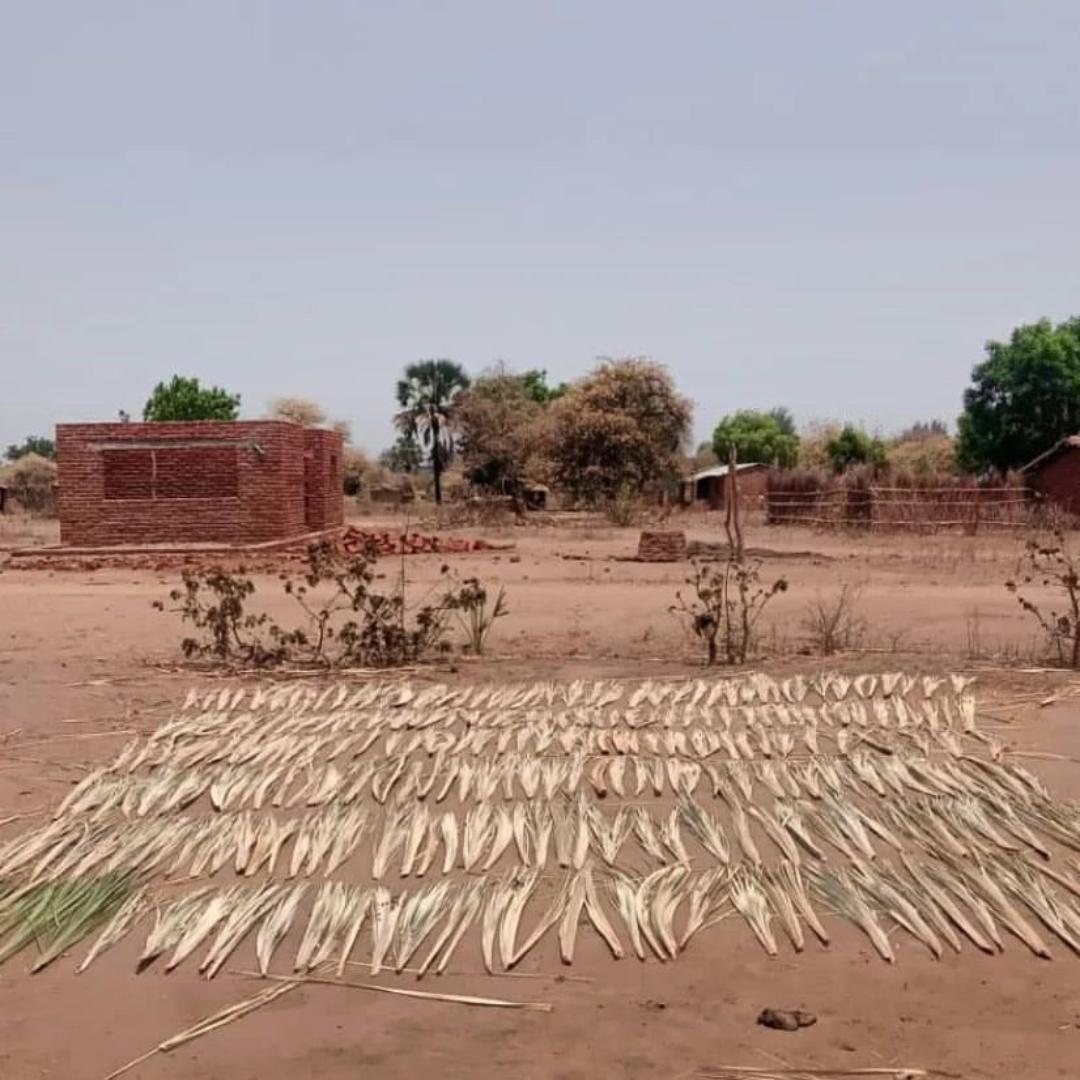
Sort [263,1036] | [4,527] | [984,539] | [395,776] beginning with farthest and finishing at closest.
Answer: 1. [4,527]
2. [984,539]
3. [395,776]
4. [263,1036]

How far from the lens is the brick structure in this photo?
19.4 metres

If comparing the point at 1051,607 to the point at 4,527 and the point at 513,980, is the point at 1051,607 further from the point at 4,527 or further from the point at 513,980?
the point at 4,527

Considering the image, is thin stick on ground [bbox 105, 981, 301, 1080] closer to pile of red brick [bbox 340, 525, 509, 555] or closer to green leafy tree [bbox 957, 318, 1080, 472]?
pile of red brick [bbox 340, 525, 509, 555]

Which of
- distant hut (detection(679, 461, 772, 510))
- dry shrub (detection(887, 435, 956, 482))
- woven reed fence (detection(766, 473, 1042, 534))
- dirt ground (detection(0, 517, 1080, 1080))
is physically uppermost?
dry shrub (detection(887, 435, 956, 482))

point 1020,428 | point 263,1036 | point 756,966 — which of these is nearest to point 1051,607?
point 756,966

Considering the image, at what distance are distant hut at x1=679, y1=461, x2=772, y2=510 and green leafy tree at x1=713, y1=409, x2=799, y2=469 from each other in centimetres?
694

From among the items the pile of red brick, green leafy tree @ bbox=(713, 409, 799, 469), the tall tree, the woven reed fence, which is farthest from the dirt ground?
green leafy tree @ bbox=(713, 409, 799, 469)

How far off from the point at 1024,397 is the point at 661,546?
63.6ft

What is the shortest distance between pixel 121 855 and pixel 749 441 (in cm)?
5047

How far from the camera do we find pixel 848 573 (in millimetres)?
16125

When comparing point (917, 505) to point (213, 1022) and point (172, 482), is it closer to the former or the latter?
point (172, 482)

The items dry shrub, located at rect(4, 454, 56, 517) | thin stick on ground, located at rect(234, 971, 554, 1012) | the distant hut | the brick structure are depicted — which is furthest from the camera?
dry shrub, located at rect(4, 454, 56, 517)

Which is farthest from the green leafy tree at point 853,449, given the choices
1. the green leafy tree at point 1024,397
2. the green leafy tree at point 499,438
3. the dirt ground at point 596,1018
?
the dirt ground at point 596,1018

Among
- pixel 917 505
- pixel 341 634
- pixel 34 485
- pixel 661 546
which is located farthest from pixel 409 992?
pixel 34 485
